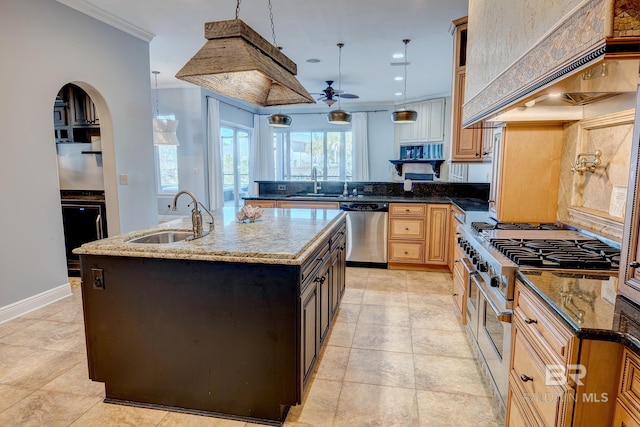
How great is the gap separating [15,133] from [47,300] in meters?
1.51

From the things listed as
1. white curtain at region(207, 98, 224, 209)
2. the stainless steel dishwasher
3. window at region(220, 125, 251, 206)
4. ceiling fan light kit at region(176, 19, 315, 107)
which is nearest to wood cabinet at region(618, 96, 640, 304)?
ceiling fan light kit at region(176, 19, 315, 107)

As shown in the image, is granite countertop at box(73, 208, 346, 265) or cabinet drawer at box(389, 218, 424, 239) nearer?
granite countertop at box(73, 208, 346, 265)

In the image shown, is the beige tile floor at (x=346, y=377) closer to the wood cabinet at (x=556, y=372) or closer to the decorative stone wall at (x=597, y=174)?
the wood cabinet at (x=556, y=372)

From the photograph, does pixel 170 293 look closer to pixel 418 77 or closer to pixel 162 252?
pixel 162 252

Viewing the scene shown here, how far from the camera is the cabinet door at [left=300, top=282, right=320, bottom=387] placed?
1.81 metres

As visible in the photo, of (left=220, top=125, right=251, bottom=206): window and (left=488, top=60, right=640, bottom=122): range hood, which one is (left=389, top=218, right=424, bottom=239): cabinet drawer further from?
(left=220, top=125, right=251, bottom=206): window

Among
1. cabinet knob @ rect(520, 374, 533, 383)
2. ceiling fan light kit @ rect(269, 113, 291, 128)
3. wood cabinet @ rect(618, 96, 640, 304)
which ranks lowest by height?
cabinet knob @ rect(520, 374, 533, 383)

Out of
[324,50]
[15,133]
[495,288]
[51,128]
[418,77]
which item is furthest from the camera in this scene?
[418,77]

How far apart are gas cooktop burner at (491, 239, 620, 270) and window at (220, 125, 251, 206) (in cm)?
663

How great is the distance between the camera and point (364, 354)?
2.51 meters

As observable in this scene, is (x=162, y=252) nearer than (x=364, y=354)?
Yes

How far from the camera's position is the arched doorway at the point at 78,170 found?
4.10 metres

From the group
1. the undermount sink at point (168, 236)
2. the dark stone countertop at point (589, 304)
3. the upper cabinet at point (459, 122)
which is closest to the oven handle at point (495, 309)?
the dark stone countertop at point (589, 304)

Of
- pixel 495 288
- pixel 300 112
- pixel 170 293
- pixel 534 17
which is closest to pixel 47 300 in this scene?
pixel 170 293
